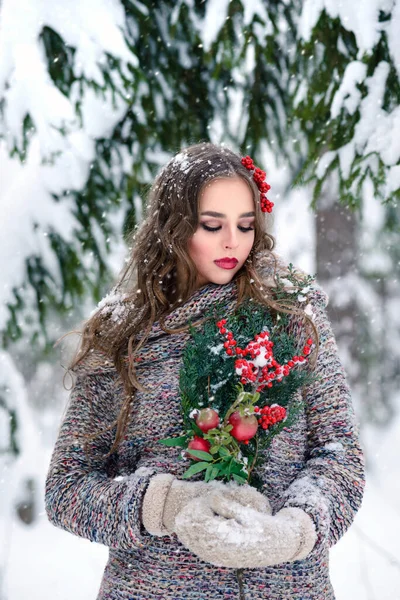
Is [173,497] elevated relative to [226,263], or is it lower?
lower

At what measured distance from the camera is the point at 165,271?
187 cm

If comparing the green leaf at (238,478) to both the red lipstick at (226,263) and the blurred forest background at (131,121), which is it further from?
the blurred forest background at (131,121)

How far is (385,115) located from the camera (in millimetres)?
2963

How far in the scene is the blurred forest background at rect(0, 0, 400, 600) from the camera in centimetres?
294

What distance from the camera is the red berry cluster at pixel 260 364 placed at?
1.42 m

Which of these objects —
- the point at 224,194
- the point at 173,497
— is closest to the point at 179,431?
the point at 173,497

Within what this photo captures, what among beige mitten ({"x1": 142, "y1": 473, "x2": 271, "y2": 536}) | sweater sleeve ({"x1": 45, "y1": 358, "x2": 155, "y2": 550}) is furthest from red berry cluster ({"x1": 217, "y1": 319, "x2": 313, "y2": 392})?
sweater sleeve ({"x1": 45, "y1": 358, "x2": 155, "y2": 550})

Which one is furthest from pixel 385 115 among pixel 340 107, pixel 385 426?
pixel 385 426

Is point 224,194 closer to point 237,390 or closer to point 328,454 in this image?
point 237,390

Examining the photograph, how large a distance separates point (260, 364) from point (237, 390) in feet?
0.27

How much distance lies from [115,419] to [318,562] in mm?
640

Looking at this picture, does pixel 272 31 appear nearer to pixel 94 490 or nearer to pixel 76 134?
pixel 76 134

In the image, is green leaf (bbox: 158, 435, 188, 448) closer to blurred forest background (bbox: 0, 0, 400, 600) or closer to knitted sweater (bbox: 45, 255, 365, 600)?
knitted sweater (bbox: 45, 255, 365, 600)

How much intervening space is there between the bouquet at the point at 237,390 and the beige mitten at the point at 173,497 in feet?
0.10
